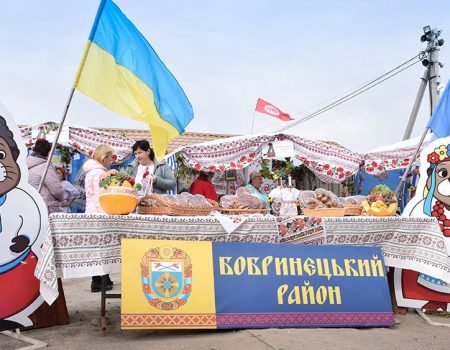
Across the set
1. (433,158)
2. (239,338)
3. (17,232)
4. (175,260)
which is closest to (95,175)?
(17,232)

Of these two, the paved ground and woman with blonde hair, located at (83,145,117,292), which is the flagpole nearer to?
woman with blonde hair, located at (83,145,117,292)

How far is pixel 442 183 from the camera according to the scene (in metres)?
4.60

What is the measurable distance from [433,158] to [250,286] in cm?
249

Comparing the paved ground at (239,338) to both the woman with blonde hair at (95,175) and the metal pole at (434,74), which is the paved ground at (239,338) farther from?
the metal pole at (434,74)

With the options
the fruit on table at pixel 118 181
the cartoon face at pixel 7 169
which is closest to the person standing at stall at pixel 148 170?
the fruit on table at pixel 118 181

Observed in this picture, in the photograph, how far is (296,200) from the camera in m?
4.76

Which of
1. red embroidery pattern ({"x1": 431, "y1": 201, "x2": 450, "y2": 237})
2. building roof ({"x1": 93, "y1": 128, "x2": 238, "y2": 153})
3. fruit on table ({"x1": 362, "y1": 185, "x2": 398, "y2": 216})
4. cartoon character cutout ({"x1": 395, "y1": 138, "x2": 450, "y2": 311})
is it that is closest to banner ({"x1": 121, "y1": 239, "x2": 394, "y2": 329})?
fruit on table ({"x1": 362, "y1": 185, "x2": 398, "y2": 216})

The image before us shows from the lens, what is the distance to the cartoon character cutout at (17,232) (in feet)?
10.9

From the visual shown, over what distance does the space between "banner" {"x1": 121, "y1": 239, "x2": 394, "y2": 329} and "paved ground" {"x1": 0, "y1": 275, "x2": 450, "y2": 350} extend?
0.36 ft

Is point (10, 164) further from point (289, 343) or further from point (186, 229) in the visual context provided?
point (289, 343)

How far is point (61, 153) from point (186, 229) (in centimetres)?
794

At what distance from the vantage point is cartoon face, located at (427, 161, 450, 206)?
14.8 feet

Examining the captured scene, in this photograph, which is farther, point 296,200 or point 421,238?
point 296,200

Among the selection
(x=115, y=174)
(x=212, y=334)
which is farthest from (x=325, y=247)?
(x=115, y=174)
